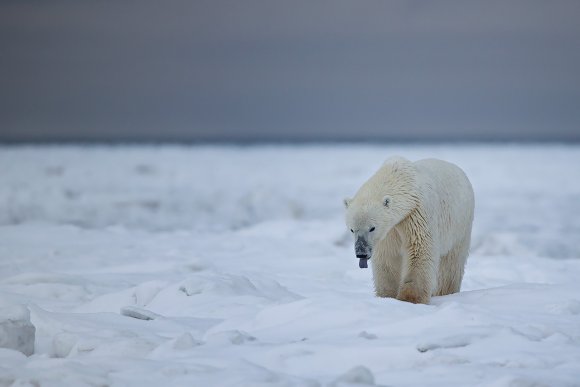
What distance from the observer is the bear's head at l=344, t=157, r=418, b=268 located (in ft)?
17.2

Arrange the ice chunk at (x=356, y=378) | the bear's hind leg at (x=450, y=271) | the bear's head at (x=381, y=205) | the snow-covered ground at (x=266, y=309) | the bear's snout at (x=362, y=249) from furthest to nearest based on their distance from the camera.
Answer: the bear's hind leg at (x=450, y=271) → the bear's head at (x=381, y=205) → the bear's snout at (x=362, y=249) → the snow-covered ground at (x=266, y=309) → the ice chunk at (x=356, y=378)

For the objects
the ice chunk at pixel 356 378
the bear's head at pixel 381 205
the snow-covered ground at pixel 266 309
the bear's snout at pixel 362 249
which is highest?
the bear's head at pixel 381 205

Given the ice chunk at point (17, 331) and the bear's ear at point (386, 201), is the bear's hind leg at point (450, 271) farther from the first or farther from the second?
the ice chunk at point (17, 331)

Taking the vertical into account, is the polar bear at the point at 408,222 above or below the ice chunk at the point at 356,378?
above

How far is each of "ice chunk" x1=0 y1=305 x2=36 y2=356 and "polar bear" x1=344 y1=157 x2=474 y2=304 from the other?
75.5 inches

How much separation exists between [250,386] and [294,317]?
1.18 meters

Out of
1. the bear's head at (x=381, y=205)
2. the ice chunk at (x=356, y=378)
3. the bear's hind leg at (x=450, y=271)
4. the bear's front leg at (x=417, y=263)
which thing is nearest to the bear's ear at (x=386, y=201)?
the bear's head at (x=381, y=205)

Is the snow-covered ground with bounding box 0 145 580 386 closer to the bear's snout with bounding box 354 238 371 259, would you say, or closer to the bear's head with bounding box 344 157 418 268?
the bear's snout with bounding box 354 238 371 259

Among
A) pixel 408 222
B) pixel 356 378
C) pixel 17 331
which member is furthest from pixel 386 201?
pixel 17 331

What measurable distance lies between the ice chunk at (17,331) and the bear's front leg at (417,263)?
232 centimetres

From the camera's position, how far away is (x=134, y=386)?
3455 mm

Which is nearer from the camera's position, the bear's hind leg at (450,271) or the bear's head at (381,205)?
the bear's head at (381,205)

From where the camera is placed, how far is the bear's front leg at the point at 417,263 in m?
5.40

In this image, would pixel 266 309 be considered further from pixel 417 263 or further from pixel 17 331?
pixel 17 331
